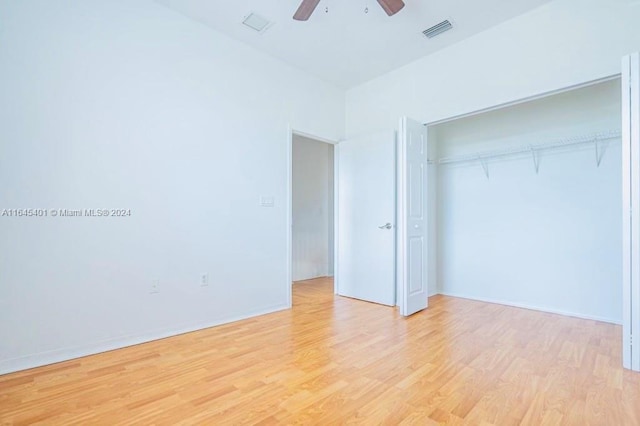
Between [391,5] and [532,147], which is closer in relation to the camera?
[391,5]

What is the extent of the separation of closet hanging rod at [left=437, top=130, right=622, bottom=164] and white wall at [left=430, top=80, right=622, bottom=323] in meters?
0.08

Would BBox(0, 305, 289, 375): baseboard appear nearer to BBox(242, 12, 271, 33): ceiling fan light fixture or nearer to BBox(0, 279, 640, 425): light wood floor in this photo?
BBox(0, 279, 640, 425): light wood floor

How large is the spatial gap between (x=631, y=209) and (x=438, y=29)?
2.25 m

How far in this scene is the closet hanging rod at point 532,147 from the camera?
3115mm

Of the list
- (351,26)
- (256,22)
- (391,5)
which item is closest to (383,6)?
(391,5)

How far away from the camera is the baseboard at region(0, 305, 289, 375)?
2100 mm

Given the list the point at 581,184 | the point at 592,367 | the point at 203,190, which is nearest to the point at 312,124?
the point at 203,190

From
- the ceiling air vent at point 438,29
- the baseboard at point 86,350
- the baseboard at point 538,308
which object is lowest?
the baseboard at point 538,308

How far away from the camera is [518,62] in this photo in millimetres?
2898

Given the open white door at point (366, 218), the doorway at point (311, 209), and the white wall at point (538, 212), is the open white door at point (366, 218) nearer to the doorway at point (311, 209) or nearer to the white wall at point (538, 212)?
the white wall at point (538, 212)

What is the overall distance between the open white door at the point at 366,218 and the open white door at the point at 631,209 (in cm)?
200

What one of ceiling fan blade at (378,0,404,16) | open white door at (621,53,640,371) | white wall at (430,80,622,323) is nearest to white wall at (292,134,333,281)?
white wall at (430,80,622,323)

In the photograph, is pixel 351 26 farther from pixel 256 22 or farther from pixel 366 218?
pixel 366 218

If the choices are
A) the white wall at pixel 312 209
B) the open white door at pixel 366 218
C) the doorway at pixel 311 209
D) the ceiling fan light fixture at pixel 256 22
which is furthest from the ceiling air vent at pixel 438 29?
the white wall at pixel 312 209
